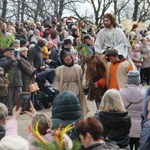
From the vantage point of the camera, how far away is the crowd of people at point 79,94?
5.23 m

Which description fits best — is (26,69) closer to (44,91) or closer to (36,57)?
(44,91)

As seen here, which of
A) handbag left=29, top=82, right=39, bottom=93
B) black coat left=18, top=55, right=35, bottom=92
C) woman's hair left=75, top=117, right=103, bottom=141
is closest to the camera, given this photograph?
woman's hair left=75, top=117, right=103, bottom=141

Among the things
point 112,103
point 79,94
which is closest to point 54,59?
point 79,94

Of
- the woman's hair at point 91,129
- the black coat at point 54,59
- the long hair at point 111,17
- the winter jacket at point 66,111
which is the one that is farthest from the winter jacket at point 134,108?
the black coat at point 54,59

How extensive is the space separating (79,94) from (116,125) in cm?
429

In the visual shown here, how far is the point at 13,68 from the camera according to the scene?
1334cm

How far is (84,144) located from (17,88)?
28.0ft

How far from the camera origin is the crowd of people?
5227 mm

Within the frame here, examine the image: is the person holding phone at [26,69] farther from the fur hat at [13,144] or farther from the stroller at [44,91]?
the fur hat at [13,144]

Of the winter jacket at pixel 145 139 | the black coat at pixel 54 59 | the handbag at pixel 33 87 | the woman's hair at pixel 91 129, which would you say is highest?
the black coat at pixel 54 59

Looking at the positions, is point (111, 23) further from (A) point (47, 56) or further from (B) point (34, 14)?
(B) point (34, 14)

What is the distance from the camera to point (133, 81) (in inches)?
347

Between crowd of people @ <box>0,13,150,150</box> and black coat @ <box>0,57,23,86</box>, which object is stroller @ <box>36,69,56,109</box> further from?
black coat @ <box>0,57,23,86</box>

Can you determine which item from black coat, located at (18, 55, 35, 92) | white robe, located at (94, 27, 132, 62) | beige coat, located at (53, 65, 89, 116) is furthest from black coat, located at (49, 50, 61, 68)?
beige coat, located at (53, 65, 89, 116)
